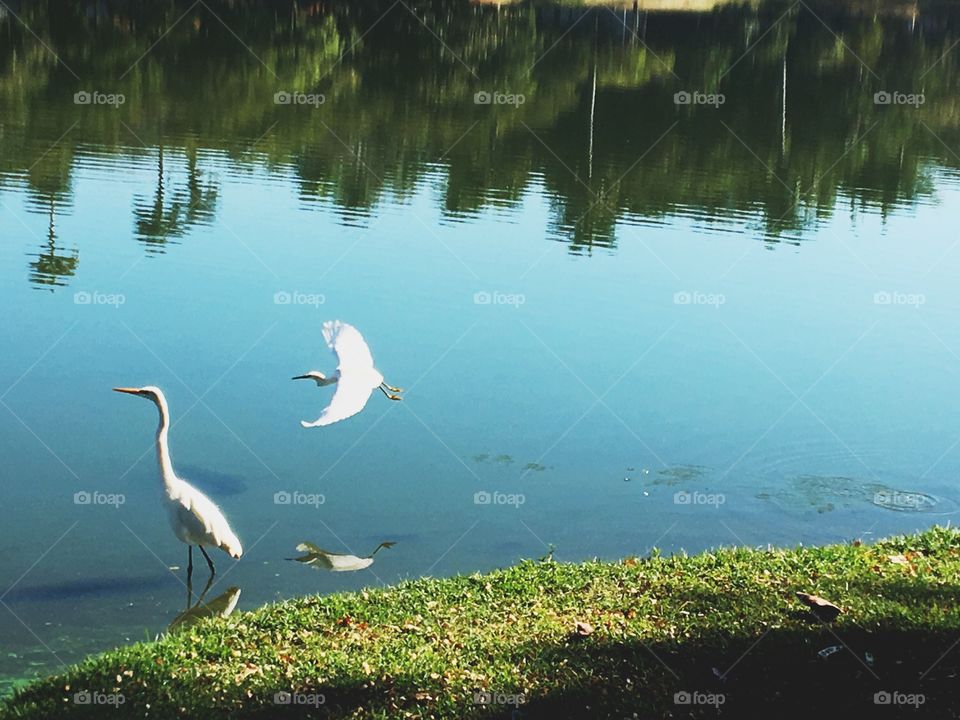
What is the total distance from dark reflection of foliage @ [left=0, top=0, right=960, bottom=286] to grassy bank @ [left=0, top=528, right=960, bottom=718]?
10515 mm

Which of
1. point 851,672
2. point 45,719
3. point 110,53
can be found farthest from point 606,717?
point 110,53

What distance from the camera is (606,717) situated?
18.3 ft

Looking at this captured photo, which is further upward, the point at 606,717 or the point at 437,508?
the point at 606,717

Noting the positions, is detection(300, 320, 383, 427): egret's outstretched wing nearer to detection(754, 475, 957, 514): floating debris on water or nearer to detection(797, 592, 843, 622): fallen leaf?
detection(797, 592, 843, 622): fallen leaf

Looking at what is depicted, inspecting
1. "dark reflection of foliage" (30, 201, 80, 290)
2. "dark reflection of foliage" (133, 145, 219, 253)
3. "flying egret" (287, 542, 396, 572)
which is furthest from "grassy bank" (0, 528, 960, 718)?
"dark reflection of foliage" (133, 145, 219, 253)

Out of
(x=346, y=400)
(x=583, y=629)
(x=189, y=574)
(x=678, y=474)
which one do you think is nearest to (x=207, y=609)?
(x=189, y=574)

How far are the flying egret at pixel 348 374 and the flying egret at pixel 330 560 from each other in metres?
0.83

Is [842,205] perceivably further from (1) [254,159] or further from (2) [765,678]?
(2) [765,678]

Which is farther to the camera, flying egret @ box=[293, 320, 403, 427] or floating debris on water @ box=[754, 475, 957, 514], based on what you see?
floating debris on water @ box=[754, 475, 957, 514]

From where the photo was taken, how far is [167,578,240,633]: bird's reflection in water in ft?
24.4

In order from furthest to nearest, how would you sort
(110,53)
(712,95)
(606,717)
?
(712,95)
(110,53)
(606,717)

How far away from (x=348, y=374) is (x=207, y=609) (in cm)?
185

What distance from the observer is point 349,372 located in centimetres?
866

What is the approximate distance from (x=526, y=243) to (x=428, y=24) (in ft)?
94.1
